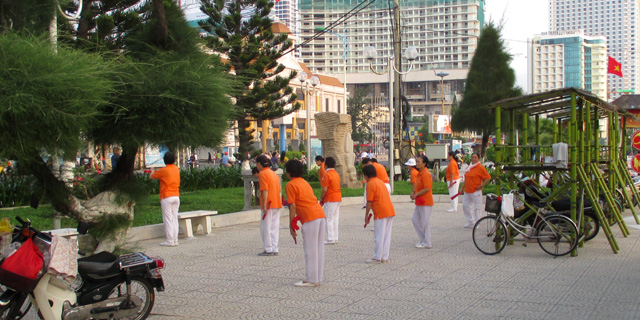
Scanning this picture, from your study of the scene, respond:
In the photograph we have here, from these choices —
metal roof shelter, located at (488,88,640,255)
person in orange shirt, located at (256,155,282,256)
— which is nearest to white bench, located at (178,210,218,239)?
person in orange shirt, located at (256,155,282,256)

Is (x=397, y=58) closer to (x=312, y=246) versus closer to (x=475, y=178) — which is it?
(x=475, y=178)

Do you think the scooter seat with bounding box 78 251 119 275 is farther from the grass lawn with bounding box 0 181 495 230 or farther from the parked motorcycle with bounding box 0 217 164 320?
the grass lawn with bounding box 0 181 495 230

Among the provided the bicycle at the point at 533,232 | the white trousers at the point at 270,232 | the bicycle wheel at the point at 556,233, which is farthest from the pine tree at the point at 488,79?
the white trousers at the point at 270,232

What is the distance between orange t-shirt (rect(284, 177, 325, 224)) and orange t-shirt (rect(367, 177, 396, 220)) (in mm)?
1582

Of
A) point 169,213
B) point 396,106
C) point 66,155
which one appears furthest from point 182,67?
point 396,106

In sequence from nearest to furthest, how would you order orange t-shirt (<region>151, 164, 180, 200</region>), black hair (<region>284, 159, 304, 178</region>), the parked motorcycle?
the parked motorcycle → black hair (<region>284, 159, 304, 178</region>) → orange t-shirt (<region>151, 164, 180, 200</region>)

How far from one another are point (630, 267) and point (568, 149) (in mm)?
2087

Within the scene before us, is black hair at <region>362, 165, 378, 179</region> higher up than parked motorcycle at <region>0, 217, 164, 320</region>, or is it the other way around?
black hair at <region>362, 165, 378, 179</region>

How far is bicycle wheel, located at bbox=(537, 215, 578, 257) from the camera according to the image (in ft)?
31.2

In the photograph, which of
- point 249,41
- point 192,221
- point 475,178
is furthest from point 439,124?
point 192,221

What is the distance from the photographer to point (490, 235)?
9984mm

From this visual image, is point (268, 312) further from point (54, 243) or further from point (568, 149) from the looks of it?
point (568, 149)

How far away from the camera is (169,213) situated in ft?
36.4

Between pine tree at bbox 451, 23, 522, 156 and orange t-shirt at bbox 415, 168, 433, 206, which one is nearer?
orange t-shirt at bbox 415, 168, 433, 206
